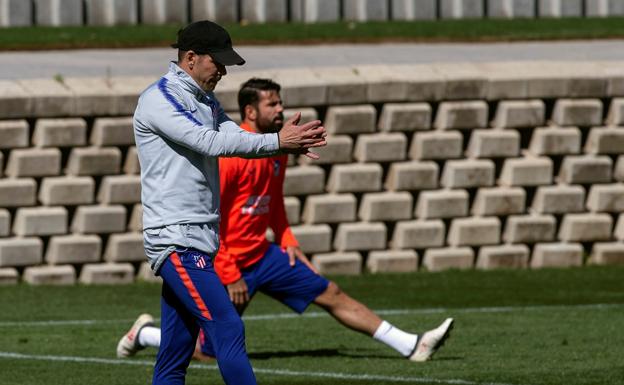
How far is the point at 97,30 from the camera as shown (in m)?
23.0

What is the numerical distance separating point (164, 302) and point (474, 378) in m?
3.09

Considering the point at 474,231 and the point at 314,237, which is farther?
the point at 474,231

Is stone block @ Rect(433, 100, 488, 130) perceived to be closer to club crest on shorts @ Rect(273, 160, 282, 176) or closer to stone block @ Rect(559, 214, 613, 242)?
stone block @ Rect(559, 214, 613, 242)

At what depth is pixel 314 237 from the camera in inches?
675

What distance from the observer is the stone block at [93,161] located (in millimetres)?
16266

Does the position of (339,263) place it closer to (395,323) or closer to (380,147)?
(380,147)

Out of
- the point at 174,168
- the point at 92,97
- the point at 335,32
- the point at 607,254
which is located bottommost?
the point at 607,254

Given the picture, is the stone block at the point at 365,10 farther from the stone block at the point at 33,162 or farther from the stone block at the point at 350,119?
the stone block at the point at 33,162

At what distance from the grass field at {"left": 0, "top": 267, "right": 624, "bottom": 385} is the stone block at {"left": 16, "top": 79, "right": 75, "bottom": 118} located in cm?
163

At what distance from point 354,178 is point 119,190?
97.6 inches

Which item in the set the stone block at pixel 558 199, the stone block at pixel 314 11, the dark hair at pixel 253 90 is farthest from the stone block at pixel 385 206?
the stone block at pixel 314 11

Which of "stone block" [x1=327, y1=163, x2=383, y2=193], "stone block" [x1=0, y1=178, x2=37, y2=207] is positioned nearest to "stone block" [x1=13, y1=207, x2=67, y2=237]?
"stone block" [x1=0, y1=178, x2=37, y2=207]

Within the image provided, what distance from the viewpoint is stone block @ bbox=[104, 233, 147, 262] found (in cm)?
1638

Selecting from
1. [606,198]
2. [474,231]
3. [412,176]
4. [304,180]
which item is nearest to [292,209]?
[304,180]
